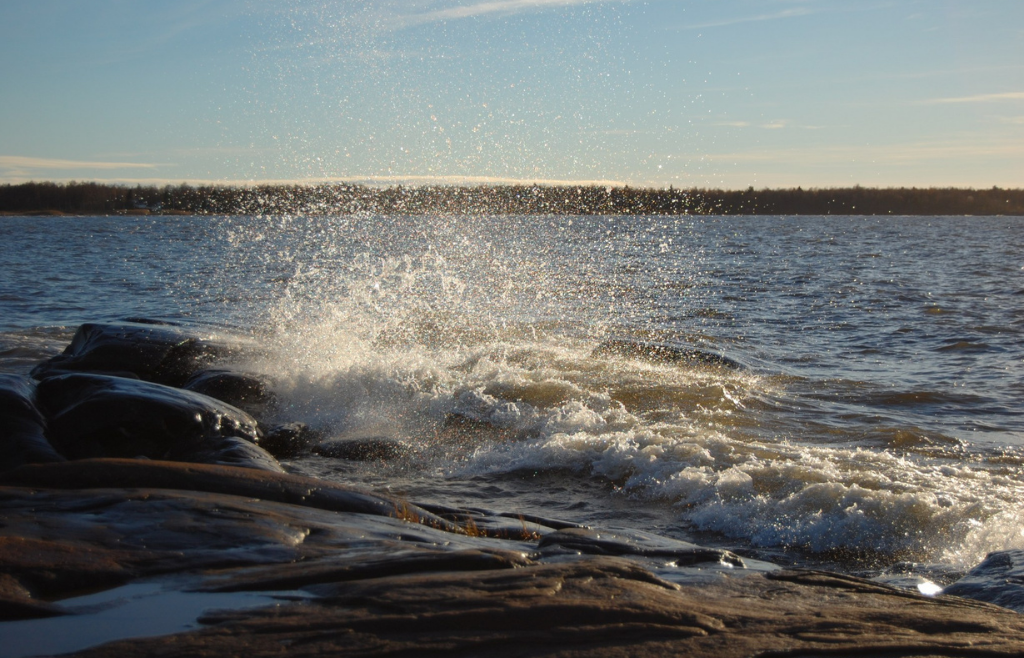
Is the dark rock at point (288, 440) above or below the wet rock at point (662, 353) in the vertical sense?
below

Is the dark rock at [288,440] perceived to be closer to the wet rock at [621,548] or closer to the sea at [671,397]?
the sea at [671,397]

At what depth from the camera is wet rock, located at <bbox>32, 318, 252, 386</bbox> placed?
10086 millimetres

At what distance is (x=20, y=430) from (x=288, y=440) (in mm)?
2710

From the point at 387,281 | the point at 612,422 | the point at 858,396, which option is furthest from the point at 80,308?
the point at 858,396

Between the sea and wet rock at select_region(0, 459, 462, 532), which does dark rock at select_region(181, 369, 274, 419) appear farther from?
wet rock at select_region(0, 459, 462, 532)

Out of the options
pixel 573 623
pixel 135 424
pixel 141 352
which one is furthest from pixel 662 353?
pixel 573 623

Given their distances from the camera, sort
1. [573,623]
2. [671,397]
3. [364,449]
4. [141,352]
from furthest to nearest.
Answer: [671,397] < [141,352] < [364,449] < [573,623]

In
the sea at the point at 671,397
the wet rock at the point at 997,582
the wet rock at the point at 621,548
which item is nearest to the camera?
the wet rock at the point at 621,548

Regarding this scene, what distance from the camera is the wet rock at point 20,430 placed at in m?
5.62

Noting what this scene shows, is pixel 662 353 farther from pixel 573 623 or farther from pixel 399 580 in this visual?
pixel 573 623

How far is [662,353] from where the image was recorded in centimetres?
1419

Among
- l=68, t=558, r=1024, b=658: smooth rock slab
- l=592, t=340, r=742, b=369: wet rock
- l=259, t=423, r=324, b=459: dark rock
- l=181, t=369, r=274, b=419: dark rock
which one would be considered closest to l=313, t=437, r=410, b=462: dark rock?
l=259, t=423, r=324, b=459: dark rock

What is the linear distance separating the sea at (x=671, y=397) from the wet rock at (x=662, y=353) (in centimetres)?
17

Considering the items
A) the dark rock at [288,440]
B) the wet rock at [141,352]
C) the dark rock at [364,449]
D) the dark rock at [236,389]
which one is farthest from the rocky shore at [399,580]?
the wet rock at [141,352]
